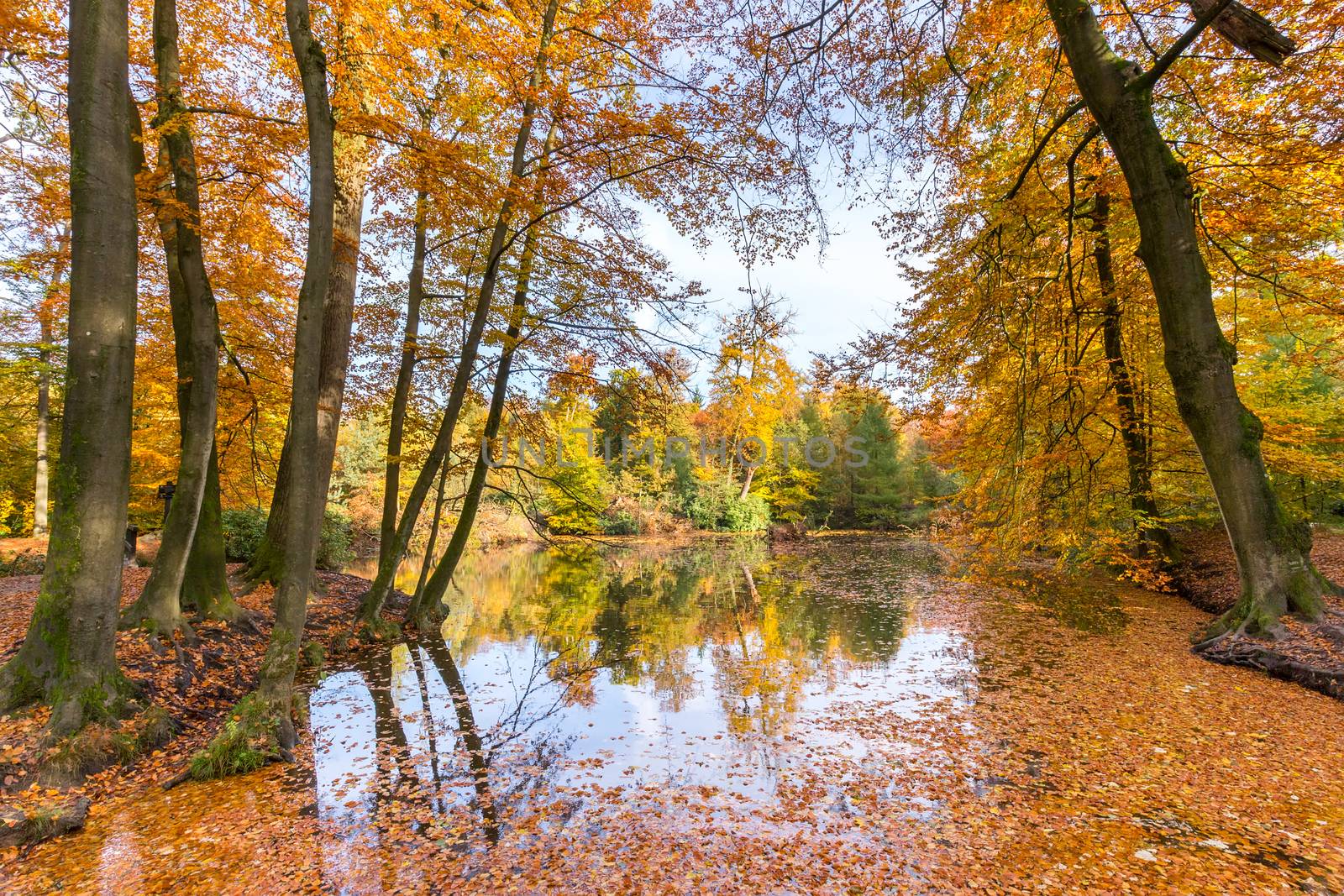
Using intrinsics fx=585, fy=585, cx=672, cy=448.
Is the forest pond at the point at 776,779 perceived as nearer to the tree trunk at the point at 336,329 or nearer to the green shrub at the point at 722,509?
the tree trunk at the point at 336,329

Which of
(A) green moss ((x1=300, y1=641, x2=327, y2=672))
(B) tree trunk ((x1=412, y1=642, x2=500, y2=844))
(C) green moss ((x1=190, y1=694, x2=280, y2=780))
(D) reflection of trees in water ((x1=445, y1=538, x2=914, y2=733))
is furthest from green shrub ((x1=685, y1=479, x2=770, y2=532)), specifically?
(C) green moss ((x1=190, y1=694, x2=280, y2=780))

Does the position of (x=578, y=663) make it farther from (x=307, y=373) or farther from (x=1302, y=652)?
(x=1302, y=652)

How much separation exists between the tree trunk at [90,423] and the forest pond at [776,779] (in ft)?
3.73

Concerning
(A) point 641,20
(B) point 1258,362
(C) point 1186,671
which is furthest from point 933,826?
(B) point 1258,362

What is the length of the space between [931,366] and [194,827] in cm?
891

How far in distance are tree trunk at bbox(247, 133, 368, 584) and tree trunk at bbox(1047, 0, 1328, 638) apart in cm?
776

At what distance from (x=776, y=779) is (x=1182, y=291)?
4747mm

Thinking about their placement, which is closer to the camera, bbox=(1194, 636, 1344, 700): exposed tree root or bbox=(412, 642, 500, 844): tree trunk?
bbox=(412, 642, 500, 844): tree trunk

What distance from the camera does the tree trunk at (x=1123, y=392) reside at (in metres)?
8.19

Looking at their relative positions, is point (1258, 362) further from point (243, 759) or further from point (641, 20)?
point (243, 759)

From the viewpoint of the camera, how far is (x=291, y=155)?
659 centimetres

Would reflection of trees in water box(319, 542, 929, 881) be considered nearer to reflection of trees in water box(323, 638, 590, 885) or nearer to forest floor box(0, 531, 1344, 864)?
reflection of trees in water box(323, 638, 590, 885)

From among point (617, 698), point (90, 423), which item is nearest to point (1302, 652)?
point (617, 698)

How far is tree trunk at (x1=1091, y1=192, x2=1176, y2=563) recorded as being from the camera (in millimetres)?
8188
